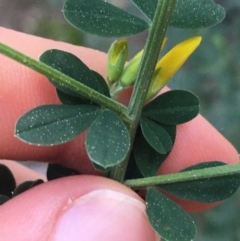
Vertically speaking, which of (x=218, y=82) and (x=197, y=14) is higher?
(x=197, y=14)

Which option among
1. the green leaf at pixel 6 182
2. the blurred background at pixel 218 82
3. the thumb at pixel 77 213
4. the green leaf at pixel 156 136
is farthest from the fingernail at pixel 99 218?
the blurred background at pixel 218 82

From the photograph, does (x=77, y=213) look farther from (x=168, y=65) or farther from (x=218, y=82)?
(x=218, y=82)

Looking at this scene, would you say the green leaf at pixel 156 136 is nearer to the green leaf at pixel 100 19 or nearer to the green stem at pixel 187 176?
the green stem at pixel 187 176

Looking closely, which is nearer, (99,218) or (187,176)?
(187,176)

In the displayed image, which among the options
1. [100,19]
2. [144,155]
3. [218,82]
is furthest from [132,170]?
[218,82]

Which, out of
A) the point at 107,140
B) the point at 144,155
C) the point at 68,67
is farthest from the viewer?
the point at 144,155


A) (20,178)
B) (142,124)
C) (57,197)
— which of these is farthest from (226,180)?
(20,178)

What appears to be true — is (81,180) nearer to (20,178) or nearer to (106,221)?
(106,221)
